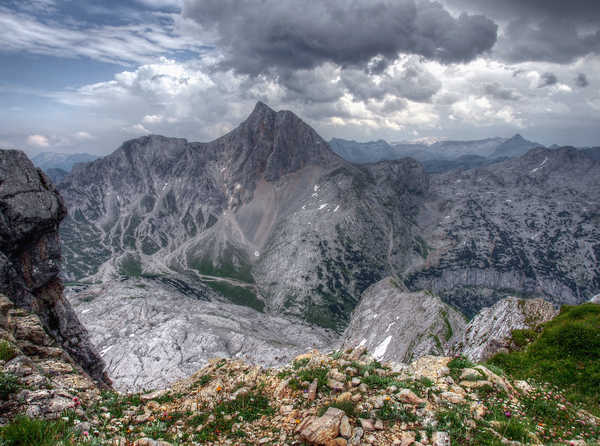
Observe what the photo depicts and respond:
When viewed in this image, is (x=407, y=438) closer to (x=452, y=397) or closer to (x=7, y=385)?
(x=452, y=397)

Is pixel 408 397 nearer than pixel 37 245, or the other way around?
pixel 408 397

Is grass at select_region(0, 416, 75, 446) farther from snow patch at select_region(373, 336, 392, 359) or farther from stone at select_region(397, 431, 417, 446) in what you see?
snow patch at select_region(373, 336, 392, 359)

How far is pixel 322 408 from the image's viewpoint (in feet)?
38.1

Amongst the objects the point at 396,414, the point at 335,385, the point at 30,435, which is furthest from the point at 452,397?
the point at 30,435

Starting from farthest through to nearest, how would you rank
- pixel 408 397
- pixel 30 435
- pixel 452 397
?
pixel 452 397 < pixel 408 397 < pixel 30 435

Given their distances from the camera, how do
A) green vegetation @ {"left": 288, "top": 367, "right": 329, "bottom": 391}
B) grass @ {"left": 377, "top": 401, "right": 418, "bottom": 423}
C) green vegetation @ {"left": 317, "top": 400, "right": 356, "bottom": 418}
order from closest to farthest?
grass @ {"left": 377, "top": 401, "right": 418, "bottom": 423}
green vegetation @ {"left": 317, "top": 400, "right": 356, "bottom": 418}
green vegetation @ {"left": 288, "top": 367, "right": 329, "bottom": 391}

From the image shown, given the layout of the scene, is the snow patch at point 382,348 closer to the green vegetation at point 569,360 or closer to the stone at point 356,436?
the green vegetation at point 569,360

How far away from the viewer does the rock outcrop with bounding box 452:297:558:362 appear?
26.5m

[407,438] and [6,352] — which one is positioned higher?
[6,352]

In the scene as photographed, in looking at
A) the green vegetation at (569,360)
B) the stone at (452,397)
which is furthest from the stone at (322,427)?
the green vegetation at (569,360)

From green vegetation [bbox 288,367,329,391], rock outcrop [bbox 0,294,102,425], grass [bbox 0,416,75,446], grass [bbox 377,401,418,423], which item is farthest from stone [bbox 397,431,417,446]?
rock outcrop [bbox 0,294,102,425]

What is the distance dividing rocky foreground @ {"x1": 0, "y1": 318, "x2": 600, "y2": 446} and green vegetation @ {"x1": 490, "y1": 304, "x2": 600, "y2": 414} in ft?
7.24

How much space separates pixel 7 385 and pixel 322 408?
1034cm

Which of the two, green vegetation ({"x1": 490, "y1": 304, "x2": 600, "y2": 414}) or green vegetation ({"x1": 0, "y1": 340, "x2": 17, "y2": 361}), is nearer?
green vegetation ({"x1": 0, "y1": 340, "x2": 17, "y2": 361})
